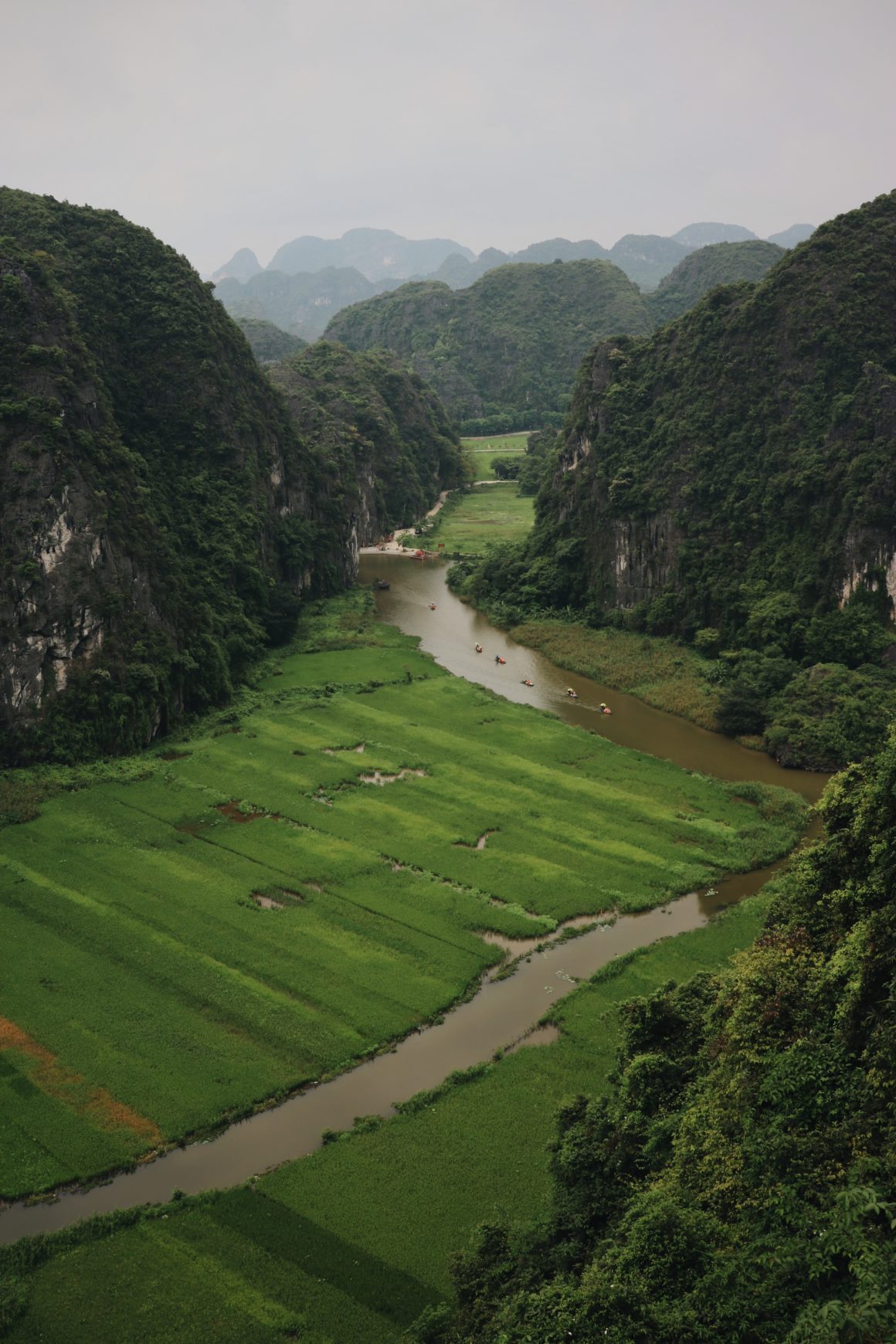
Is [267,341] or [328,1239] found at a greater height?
[267,341]

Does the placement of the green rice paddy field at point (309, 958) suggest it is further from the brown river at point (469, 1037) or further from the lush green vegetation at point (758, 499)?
the lush green vegetation at point (758, 499)

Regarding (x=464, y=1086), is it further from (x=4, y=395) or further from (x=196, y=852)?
(x=4, y=395)

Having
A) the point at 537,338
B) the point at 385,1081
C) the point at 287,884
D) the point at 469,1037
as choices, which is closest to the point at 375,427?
the point at 537,338

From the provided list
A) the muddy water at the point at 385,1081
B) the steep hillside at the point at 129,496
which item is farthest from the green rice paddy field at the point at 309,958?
the steep hillside at the point at 129,496

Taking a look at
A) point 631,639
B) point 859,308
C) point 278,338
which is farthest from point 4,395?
point 278,338

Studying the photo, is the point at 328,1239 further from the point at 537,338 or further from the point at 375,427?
the point at 537,338

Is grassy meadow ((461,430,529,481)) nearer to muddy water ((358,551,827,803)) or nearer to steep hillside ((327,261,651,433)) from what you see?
steep hillside ((327,261,651,433))
